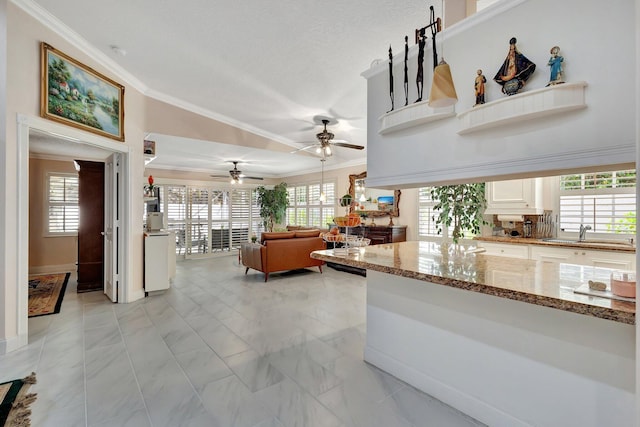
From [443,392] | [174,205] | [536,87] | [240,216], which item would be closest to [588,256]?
[443,392]

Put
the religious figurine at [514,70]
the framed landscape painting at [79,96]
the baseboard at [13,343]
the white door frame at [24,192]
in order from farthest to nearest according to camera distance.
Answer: the framed landscape painting at [79,96] < the white door frame at [24,192] < the baseboard at [13,343] < the religious figurine at [514,70]

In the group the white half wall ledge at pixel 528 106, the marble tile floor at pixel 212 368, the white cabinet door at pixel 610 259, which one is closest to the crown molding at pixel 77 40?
the marble tile floor at pixel 212 368

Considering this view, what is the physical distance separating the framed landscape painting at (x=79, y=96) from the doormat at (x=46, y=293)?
236 centimetres

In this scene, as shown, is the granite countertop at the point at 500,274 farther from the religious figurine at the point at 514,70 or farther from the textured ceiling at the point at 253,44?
the textured ceiling at the point at 253,44

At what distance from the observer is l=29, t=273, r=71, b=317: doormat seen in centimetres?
361

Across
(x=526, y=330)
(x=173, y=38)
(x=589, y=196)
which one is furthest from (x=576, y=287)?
(x=173, y=38)

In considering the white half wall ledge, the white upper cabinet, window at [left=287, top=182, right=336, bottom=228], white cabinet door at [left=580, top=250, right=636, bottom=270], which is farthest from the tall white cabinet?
white cabinet door at [left=580, top=250, right=636, bottom=270]

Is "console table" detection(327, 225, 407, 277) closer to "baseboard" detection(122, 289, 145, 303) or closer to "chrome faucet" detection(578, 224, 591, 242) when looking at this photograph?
"chrome faucet" detection(578, 224, 591, 242)

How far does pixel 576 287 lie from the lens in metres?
1.38

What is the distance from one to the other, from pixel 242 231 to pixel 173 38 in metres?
6.69

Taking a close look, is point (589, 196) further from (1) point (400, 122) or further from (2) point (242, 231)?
(2) point (242, 231)

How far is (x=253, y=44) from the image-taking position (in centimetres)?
278

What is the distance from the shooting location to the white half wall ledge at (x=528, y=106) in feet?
4.31

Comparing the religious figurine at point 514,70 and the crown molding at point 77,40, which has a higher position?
the crown molding at point 77,40
